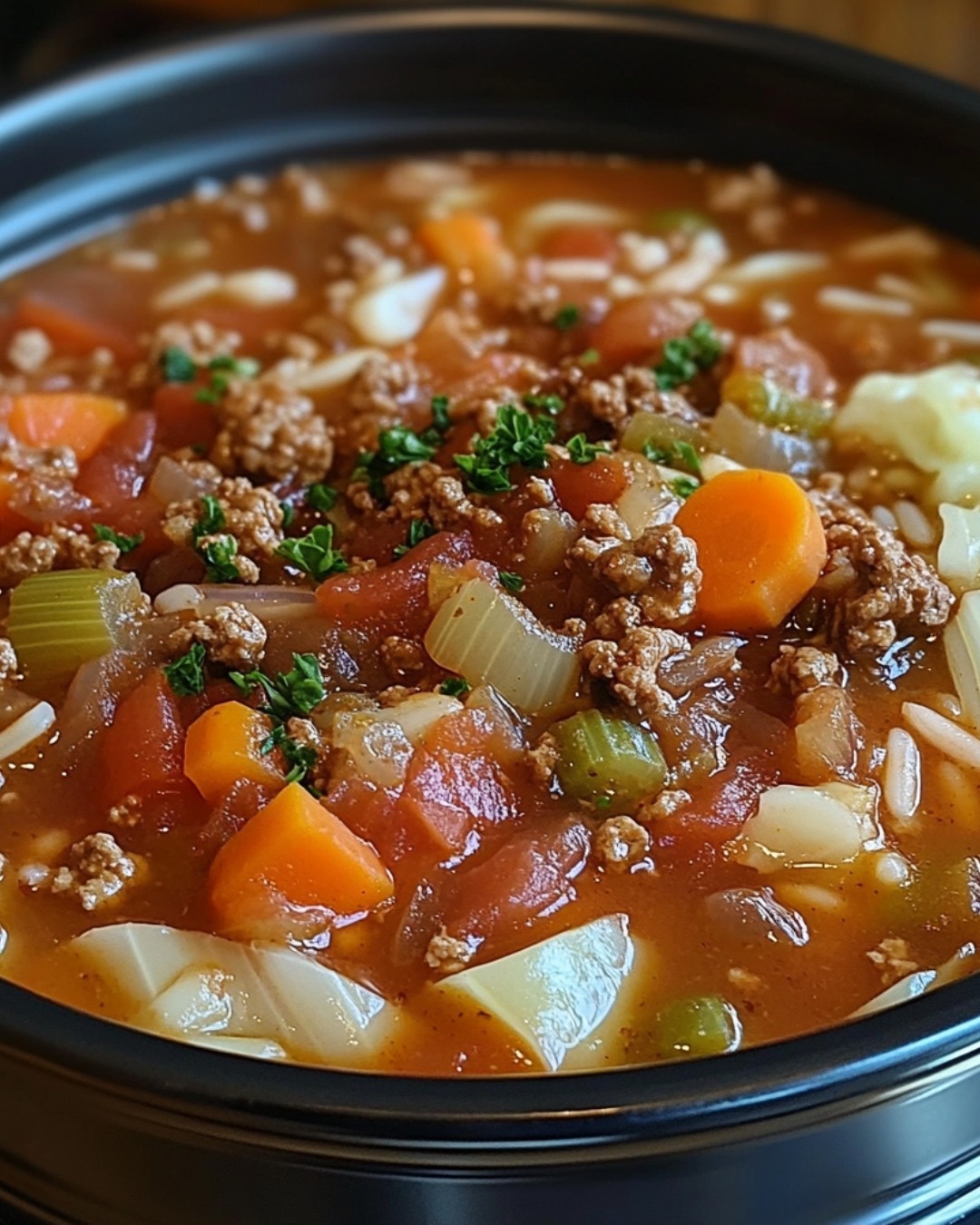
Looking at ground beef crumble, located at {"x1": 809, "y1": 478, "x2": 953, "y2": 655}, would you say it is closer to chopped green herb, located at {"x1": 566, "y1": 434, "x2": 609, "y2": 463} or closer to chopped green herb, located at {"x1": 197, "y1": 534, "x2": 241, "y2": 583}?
chopped green herb, located at {"x1": 566, "y1": 434, "x2": 609, "y2": 463}

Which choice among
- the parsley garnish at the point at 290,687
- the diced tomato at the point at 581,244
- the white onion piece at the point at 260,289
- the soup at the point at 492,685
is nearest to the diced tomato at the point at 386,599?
the soup at the point at 492,685

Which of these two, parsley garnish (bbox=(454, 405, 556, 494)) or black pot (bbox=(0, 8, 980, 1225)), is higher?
parsley garnish (bbox=(454, 405, 556, 494))

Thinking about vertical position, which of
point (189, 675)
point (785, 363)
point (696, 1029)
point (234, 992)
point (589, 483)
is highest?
point (785, 363)

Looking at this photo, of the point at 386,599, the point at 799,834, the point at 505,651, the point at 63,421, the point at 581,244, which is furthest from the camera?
the point at 581,244

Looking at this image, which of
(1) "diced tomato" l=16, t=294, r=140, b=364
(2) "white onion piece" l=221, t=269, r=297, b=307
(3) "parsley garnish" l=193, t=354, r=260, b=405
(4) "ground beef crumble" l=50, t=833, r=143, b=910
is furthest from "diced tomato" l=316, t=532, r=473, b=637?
(2) "white onion piece" l=221, t=269, r=297, b=307

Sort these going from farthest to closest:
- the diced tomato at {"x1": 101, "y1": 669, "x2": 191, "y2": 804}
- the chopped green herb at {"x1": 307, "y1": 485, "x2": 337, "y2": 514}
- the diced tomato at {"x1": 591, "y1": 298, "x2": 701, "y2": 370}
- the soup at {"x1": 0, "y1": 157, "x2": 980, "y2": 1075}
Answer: the diced tomato at {"x1": 591, "y1": 298, "x2": 701, "y2": 370} < the chopped green herb at {"x1": 307, "y1": 485, "x2": 337, "y2": 514} < the diced tomato at {"x1": 101, "y1": 669, "x2": 191, "y2": 804} < the soup at {"x1": 0, "y1": 157, "x2": 980, "y2": 1075}

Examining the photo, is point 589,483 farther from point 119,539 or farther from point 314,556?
point 119,539

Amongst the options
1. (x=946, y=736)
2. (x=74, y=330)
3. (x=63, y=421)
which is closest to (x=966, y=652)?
(x=946, y=736)

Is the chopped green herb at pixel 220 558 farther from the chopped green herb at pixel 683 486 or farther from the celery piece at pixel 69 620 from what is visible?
the chopped green herb at pixel 683 486
